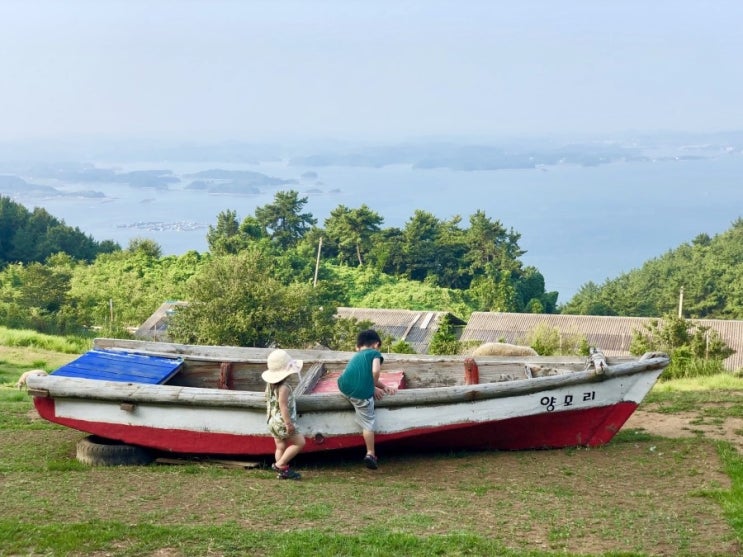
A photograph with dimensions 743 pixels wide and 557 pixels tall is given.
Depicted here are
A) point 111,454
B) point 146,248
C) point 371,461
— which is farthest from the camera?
point 146,248

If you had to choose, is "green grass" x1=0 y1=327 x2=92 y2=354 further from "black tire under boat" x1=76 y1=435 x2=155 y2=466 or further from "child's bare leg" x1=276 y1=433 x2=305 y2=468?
"child's bare leg" x1=276 y1=433 x2=305 y2=468

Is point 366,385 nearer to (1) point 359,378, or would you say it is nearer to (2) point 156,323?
(1) point 359,378

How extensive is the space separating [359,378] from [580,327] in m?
36.3

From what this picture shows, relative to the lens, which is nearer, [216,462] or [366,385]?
[366,385]

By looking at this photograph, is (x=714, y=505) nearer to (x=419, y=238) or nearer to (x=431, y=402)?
(x=431, y=402)

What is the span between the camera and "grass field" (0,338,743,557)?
7277mm

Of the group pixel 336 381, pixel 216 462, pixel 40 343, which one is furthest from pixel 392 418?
pixel 40 343

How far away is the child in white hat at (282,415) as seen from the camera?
9711 millimetres

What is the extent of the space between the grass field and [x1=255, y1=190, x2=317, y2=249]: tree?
62073 millimetres

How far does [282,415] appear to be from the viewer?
978 cm

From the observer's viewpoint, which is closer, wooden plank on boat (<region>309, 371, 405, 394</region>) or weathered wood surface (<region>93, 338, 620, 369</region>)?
wooden plank on boat (<region>309, 371, 405, 394</region>)

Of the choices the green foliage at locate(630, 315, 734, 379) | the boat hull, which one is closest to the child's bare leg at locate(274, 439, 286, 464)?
the boat hull

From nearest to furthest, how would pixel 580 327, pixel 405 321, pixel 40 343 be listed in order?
pixel 40 343 → pixel 580 327 → pixel 405 321

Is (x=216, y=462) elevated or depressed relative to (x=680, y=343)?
depressed
